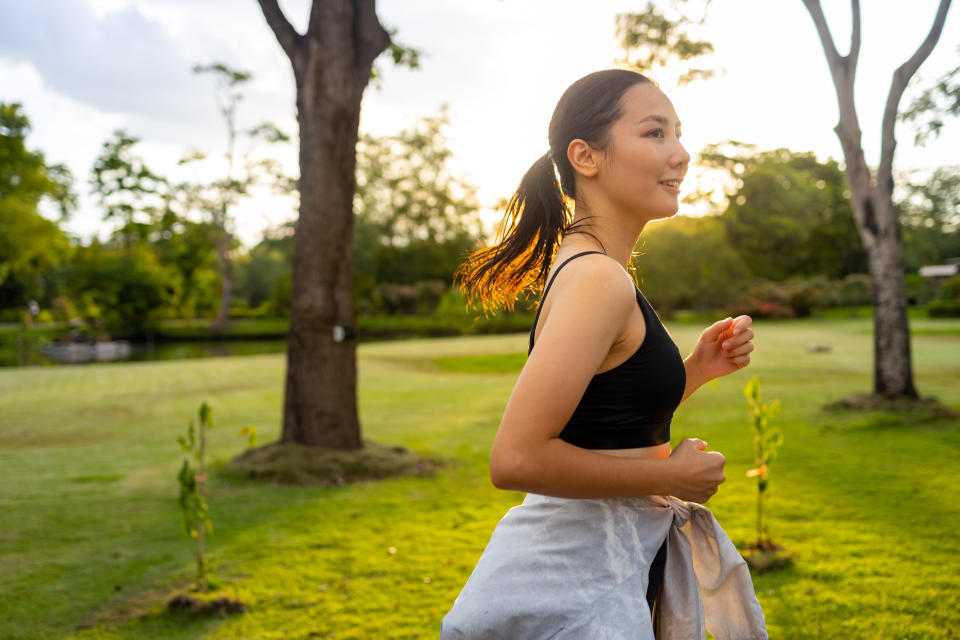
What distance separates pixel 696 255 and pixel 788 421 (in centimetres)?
3927

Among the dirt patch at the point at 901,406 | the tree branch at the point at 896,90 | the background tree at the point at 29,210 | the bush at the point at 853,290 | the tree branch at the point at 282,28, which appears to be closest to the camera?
the tree branch at the point at 282,28

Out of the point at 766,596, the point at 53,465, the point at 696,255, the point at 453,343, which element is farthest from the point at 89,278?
the point at 766,596

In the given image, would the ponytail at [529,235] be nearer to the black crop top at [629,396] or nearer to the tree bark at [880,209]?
the black crop top at [629,396]

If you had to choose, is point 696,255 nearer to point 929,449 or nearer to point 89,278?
point 89,278

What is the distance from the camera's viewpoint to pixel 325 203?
24.0ft

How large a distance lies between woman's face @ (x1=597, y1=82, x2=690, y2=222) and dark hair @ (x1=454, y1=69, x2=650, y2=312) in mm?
25

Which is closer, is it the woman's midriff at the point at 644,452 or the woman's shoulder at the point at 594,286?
the woman's shoulder at the point at 594,286

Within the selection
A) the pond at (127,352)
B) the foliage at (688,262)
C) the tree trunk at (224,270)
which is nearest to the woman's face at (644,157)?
the pond at (127,352)

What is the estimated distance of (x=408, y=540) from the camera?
5.49 meters

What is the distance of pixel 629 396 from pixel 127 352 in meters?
38.7

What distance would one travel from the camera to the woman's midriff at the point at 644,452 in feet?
4.55

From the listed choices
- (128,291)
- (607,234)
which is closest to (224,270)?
(128,291)

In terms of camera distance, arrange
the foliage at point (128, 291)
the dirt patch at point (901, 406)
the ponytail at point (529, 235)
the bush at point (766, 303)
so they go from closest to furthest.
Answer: the ponytail at point (529, 235), the dirt patch at point (901, 406), the bush at point (766, 303), the foliage at point (128, 291)

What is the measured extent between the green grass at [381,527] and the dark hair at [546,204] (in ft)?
9.00
